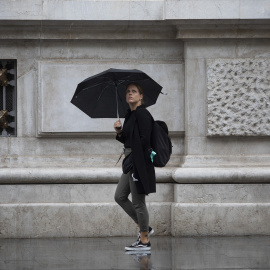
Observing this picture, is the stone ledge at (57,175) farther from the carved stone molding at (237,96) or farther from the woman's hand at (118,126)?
the woman's hand at (118,126)

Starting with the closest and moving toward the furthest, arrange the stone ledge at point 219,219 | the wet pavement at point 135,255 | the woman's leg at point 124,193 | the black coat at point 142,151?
the wet pavement at point 135,255, the black coat at point 142,151, the woman's leg at point 124,193, the stone ledge at point 219,219

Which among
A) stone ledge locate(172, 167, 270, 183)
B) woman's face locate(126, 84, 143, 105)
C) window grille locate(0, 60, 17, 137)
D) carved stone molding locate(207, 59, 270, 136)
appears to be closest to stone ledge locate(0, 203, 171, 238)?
stone ledge locate(172, 167, 270, 183)

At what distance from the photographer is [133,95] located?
9062 mm

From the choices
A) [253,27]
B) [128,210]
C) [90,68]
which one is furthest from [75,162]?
[253,27]

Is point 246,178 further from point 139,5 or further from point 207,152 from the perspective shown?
point 139,5

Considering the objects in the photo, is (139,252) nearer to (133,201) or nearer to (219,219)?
(133,201)

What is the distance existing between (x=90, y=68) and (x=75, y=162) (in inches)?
49.6

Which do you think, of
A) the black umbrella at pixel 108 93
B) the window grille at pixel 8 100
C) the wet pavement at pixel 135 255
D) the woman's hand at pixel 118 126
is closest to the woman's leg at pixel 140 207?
the wet pavement at pixel 135 255

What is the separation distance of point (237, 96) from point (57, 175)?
256 centimetres

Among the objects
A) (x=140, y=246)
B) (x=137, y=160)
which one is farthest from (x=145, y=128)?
(x=140, y=246)

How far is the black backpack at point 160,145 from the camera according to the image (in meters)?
8.87

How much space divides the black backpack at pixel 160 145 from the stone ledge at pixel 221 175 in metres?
1.66

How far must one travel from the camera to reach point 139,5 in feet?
35.3

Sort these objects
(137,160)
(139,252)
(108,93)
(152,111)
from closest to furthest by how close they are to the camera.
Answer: (137,160) → (139,252) → (108,93) → (152,111)
